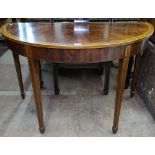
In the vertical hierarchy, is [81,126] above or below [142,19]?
below

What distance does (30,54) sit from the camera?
1.04 metres

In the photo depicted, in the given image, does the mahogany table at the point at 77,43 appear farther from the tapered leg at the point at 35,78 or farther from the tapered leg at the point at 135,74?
the tapered leg at the point at 135,74

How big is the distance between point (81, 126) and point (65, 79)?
715 mm

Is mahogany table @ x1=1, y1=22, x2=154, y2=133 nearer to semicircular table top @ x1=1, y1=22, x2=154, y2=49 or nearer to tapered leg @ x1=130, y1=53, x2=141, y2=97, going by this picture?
semicircular table top @ x1=1, y1=22, x2=154, y2=49

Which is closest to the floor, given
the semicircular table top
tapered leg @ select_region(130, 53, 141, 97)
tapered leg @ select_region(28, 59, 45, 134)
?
tapered leg @ select_region(130, 53, 141, 97)

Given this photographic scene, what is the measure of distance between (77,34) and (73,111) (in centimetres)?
68

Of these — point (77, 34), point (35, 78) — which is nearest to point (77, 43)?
point (77, 34)

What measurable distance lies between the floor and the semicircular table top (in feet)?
2.19

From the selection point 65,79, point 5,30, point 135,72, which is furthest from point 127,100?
point 5,30

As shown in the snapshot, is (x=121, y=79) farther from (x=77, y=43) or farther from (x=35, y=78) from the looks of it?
(x=35, y=78)

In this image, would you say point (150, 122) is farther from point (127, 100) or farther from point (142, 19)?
point (142, 19)

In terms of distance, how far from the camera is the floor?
1373 millimetres

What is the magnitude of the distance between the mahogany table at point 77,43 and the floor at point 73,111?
215 mm

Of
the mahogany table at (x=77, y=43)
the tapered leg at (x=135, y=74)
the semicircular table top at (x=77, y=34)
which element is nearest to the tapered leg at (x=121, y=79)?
the mahogany table at (x=77, y=43)
